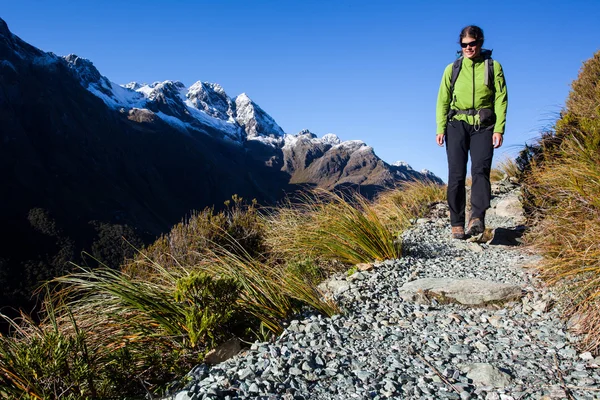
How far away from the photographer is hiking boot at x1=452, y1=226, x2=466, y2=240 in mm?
5221

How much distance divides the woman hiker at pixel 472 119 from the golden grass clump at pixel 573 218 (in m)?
0.70

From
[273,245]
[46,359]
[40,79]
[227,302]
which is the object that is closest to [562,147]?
[273,245]

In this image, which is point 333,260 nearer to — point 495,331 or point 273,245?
point 273,245

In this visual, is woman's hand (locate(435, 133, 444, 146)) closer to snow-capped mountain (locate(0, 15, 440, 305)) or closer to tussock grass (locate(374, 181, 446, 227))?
tussock grass (locate(374, 181, 446, 227))

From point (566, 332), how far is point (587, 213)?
1614 mm

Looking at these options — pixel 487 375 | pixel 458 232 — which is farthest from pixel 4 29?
pixel 487 375

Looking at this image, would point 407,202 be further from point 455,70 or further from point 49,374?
point 49,374

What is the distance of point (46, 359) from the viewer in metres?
2.04

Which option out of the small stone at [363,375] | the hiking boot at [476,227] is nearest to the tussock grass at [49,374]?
the small stone at [363,375]

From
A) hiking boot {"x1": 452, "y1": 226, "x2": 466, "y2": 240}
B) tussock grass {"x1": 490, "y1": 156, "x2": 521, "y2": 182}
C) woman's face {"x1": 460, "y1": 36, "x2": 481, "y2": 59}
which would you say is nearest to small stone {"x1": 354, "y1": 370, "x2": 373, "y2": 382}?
hiking boot {"x1": 452, "y1": 226, "x2": 466, "y2": 240}

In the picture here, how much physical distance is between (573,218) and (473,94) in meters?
1.86

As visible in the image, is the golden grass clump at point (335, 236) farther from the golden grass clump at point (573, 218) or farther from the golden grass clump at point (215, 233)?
the golden grass clump at point (573, 218)

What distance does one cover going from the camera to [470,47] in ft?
15.7

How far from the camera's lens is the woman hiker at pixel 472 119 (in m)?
4.80
